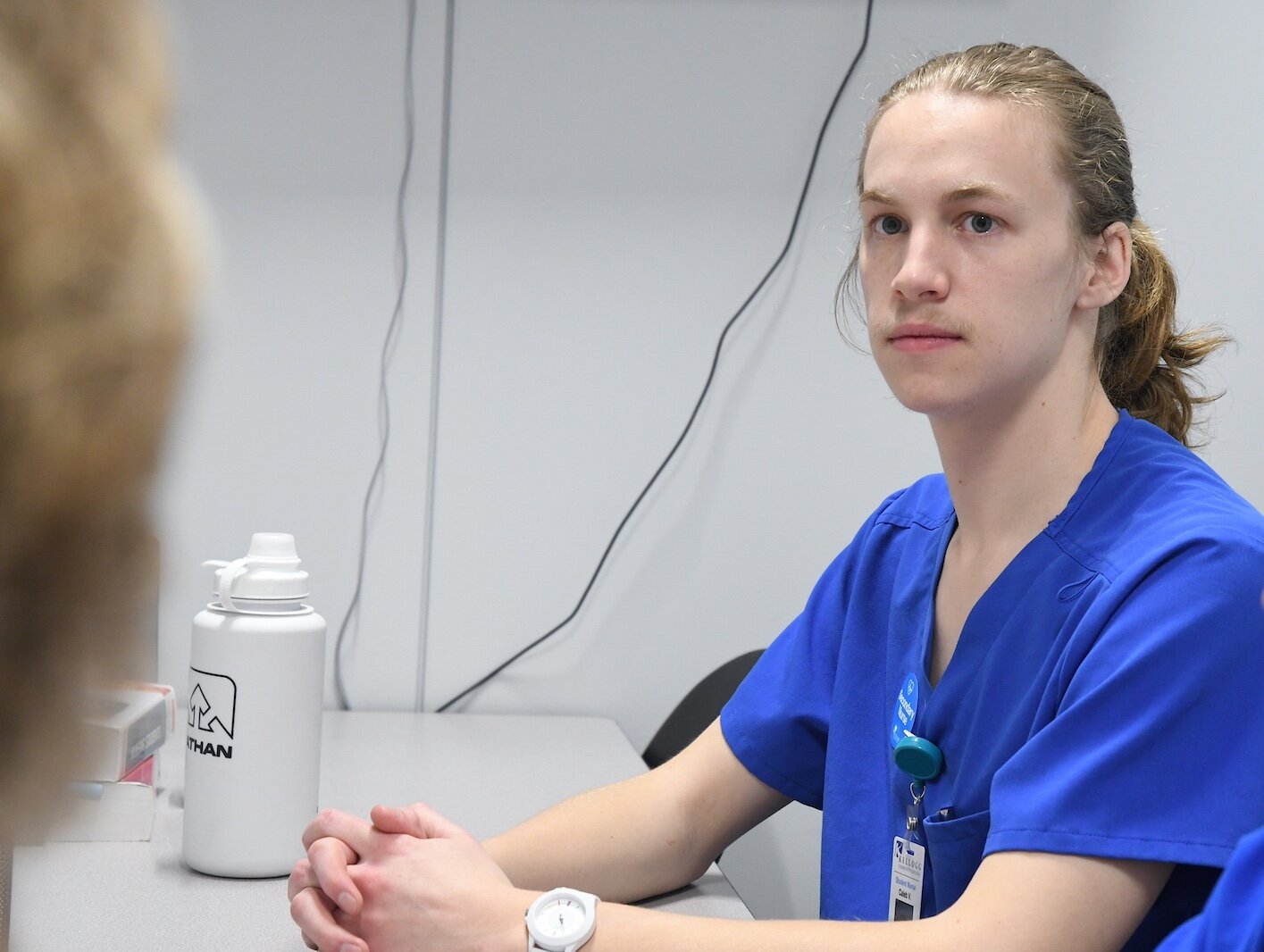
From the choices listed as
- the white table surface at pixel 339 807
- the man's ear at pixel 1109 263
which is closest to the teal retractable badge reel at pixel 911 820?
the white table surface at pixel 339 807

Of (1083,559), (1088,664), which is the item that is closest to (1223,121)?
(1083,559)

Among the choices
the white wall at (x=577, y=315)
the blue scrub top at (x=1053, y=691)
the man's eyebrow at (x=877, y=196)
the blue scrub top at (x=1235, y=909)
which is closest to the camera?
the blue scrub top at (x=1235, y=909)

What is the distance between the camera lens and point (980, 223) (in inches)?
42.4

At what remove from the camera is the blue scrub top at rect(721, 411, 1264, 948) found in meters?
0.84

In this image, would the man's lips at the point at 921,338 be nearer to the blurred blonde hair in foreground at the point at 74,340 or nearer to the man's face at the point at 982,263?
the man's face at the point at 982,263

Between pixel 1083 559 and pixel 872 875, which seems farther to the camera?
pixel 872 875

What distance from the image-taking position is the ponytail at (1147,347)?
1.17m

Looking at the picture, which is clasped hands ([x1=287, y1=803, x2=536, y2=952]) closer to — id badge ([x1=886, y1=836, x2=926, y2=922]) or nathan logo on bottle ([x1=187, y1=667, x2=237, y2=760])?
nathan logo on bottle ([x1=187, y1=667, x2=237, y2=760])

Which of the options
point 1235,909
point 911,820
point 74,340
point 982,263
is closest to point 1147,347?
point 982,263

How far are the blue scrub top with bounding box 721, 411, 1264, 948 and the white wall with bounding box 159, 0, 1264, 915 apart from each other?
0.66 metres

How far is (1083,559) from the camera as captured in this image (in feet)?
3.28

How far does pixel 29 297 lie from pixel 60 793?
0.13 meters

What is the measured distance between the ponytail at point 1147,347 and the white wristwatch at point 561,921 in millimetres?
687

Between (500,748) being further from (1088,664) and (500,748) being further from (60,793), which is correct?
(60,793)
